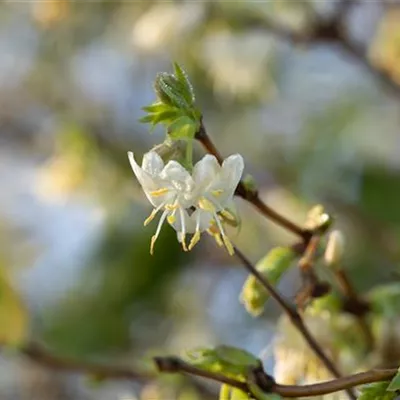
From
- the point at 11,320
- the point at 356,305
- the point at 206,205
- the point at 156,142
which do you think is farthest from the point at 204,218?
the point at 156,142

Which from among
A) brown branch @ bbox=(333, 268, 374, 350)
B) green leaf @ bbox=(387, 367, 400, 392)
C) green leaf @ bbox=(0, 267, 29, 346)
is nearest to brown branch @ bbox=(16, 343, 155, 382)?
green leaf @ bbox=(0, 267, 29, 346)

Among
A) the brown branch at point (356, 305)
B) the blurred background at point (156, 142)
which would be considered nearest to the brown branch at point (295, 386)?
the brown branch at point (356, 305)

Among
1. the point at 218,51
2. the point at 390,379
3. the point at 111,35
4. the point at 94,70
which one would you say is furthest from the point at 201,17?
the point at 390,379

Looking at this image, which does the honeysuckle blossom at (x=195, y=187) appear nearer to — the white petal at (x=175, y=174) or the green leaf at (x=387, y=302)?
the white petal at (x=175, y=174)

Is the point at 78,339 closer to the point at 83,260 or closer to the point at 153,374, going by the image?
the point at 83,260

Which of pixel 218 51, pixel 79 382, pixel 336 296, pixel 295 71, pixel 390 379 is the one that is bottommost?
pixel 390 379

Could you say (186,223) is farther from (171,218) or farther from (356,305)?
(356,305)
